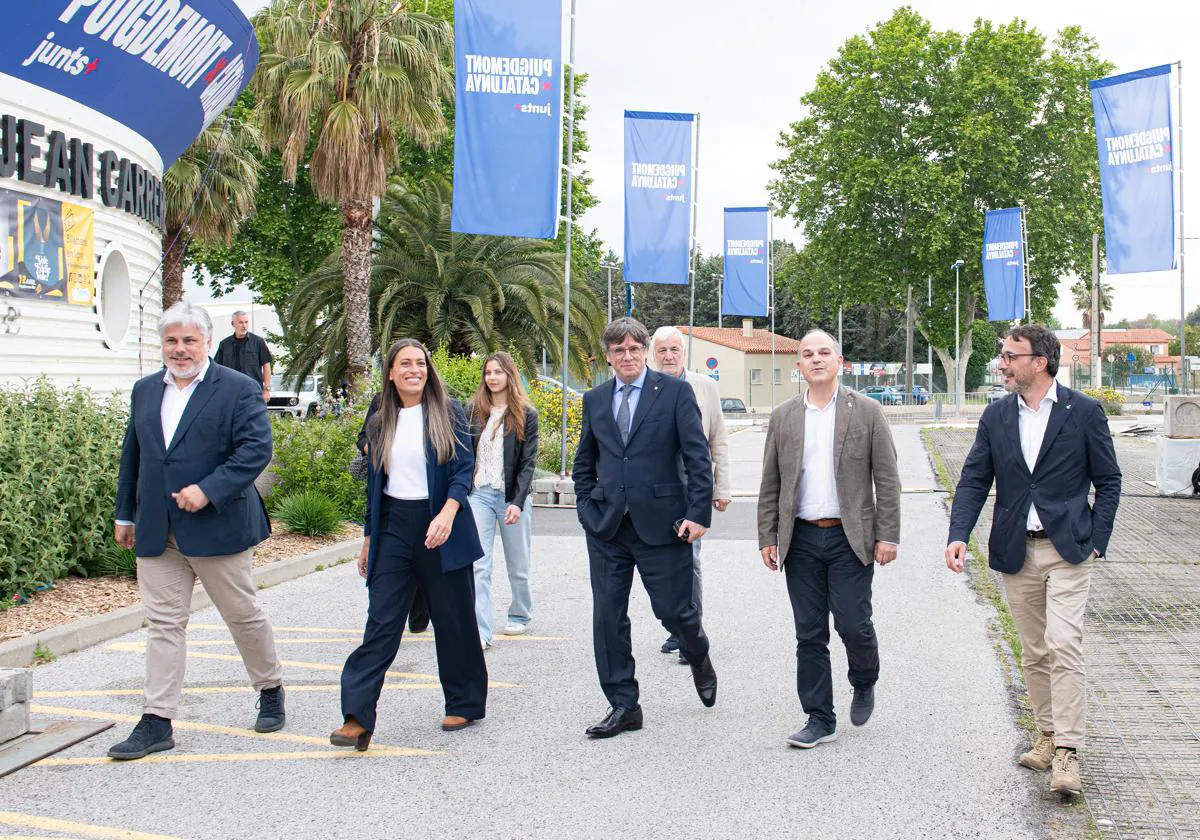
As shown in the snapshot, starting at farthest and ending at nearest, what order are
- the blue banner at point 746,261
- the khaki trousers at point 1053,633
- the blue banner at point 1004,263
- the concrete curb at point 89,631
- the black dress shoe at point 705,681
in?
1. the blue banner at point 1004,263
2. the blue banner at point 746,261
3. the concrete curb at point 89,631
4. the black dress shoe at point 705,681
5. the khaki trousers at point 1053,633

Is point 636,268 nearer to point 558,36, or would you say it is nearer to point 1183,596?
point 558,36

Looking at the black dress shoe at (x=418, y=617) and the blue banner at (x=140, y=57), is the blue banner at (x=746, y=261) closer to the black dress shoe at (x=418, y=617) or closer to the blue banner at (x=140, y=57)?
the blue banner at (x=140, y=57)

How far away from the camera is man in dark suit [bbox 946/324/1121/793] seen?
4648 mm

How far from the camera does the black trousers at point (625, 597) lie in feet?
17.5

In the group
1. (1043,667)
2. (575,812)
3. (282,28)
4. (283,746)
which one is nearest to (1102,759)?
(1043,667)

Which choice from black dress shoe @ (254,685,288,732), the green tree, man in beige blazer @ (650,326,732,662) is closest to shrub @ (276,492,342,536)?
man in beige blazer @ (650,326,732,662)

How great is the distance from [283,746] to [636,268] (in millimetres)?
14816

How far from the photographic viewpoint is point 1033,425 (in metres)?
4.91

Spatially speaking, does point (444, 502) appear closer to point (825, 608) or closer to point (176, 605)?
point (176, 605)

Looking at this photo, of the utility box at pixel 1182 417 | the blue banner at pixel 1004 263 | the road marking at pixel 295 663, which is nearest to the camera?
the road marking at pixel 295 663

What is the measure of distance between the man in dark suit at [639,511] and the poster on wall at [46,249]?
8415mm

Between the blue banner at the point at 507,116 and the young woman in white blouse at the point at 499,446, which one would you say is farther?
the blue banner at the point at 507,116

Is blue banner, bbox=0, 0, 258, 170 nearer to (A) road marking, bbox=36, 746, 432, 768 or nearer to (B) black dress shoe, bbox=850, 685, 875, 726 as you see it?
(A) road marking, bbox=36, 746, 432, 768

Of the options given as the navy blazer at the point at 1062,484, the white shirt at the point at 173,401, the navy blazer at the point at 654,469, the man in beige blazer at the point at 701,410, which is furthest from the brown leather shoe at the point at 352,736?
the navy blazer at the point at 1062,484
